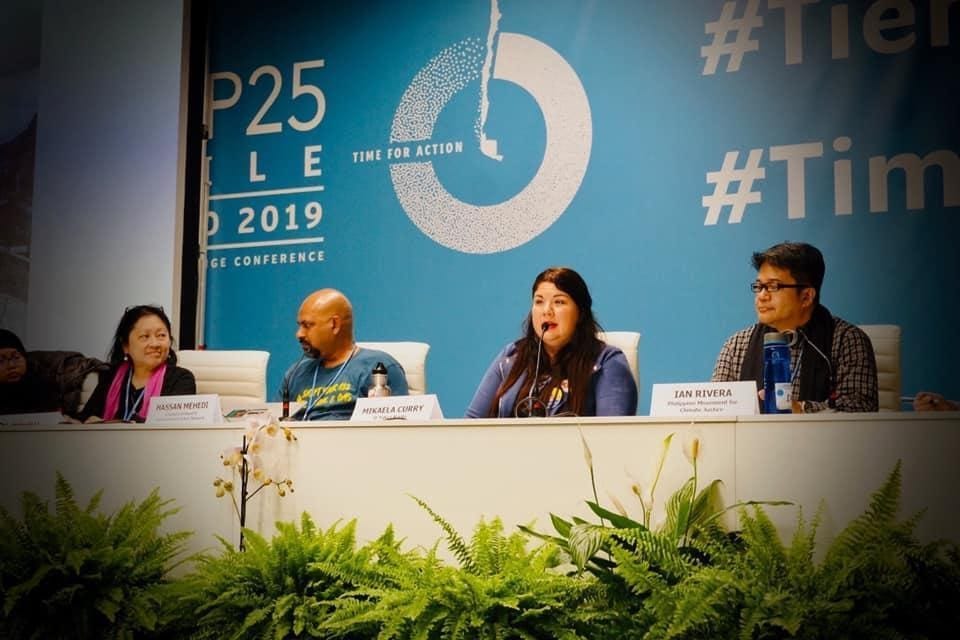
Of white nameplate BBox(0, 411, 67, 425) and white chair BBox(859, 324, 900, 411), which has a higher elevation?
white chair BBox(859, 324, 900, 411)

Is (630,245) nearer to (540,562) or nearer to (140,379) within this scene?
(140,379)

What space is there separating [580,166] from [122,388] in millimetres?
1974

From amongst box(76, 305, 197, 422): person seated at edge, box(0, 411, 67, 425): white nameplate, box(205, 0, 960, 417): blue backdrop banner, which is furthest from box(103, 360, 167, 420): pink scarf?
box(205, 0, 960, 417): blue backdrop banner

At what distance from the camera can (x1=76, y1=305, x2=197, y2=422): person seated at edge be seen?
3.85 metres

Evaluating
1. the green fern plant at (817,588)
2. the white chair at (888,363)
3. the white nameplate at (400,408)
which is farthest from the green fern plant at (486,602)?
the white chair at (888,363)

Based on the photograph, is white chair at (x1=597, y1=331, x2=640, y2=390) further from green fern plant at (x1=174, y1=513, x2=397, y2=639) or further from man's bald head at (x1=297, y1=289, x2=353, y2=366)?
green fern plant at (x1=174, y1=513, x2=397, y2=639)

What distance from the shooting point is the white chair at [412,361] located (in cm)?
383

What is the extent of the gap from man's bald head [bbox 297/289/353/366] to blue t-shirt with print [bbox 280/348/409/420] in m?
0.04

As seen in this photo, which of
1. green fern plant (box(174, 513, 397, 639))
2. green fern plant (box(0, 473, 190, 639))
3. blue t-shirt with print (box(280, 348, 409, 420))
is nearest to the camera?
green fern plant (box(174, 513, 397, 639))

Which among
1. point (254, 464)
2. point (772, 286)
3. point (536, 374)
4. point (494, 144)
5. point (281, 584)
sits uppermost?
point (494, 144)

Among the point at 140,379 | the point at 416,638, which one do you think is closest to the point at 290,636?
the point at 416,638

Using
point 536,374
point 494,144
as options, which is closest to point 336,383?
point 536,374

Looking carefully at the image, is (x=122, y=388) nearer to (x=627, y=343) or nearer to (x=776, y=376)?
(x=627, y=343)

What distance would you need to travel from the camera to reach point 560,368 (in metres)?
3.32
